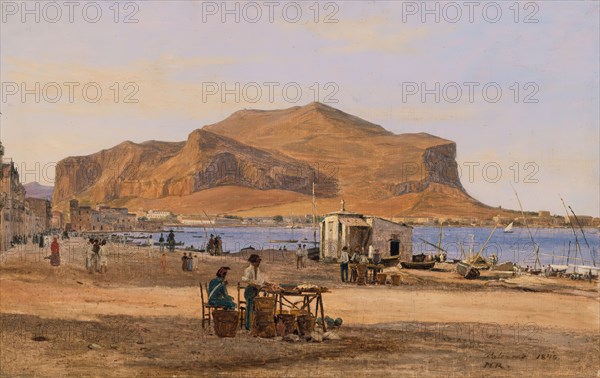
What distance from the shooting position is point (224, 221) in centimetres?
4628

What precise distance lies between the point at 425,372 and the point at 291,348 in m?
3.05

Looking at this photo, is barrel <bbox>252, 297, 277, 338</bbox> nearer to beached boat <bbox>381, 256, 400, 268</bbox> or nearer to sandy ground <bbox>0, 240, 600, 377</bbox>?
sandy ground <bbox>0, 240, 600, 377</bbox>

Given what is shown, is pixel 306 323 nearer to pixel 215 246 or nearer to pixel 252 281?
pixel 252 281

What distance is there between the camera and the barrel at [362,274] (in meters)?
31.2

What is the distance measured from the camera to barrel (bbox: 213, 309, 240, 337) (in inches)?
665

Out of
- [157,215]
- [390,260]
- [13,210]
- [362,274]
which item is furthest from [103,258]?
[13,210]

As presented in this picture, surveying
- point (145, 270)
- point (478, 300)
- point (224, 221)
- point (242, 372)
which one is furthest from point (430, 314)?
point (224, 221)

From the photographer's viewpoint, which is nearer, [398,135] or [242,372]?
[242,372]

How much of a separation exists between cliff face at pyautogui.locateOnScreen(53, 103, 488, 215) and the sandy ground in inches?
220

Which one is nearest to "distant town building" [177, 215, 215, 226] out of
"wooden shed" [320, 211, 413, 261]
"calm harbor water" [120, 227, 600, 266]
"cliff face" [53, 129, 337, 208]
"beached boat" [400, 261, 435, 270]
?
"calm harbor water" [120, 227, 600, 266]

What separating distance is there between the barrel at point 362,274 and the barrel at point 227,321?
14.7 m

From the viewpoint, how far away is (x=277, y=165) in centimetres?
4222

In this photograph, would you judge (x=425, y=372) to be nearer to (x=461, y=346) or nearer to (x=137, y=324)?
(x=461, y=346)

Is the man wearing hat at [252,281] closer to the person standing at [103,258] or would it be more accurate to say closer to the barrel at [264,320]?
the barrel at [264,320]
